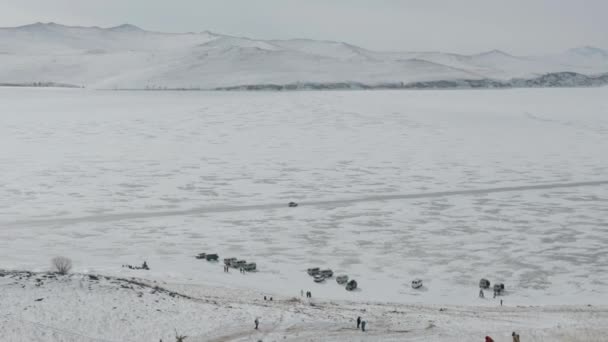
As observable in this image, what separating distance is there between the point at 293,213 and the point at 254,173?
42.8 ft

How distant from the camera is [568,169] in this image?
2208 inches

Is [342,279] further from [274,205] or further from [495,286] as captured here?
[274,205]

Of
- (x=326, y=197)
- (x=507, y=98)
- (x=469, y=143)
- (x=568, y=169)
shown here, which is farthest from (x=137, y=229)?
(x=507, y=98)

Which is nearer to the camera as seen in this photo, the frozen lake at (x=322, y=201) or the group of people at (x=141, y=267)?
the group of people at (x=141, y=267)

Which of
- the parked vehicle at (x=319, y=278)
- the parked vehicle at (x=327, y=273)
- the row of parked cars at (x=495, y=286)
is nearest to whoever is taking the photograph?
the row of parked cars at (x=495, y=286)

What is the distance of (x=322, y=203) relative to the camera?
43625mm

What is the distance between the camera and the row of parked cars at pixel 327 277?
28.3 m

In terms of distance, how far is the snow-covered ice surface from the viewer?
30.1 metres

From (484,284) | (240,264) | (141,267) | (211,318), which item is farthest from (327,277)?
(211,318)

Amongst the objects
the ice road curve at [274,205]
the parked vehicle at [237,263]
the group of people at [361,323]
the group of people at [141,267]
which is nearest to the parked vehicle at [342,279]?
the parked vehicle at [237,263]

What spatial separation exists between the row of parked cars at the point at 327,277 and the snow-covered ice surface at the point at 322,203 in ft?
1.05

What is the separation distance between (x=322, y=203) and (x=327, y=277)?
14.3 meters

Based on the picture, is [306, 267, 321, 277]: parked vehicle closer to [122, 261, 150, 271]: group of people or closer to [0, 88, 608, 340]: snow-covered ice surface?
[0, 88, 608, 340]: snow-covered ice surface

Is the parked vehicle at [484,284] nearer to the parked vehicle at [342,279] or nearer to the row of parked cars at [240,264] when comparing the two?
the parked vehicle at [342,279]
